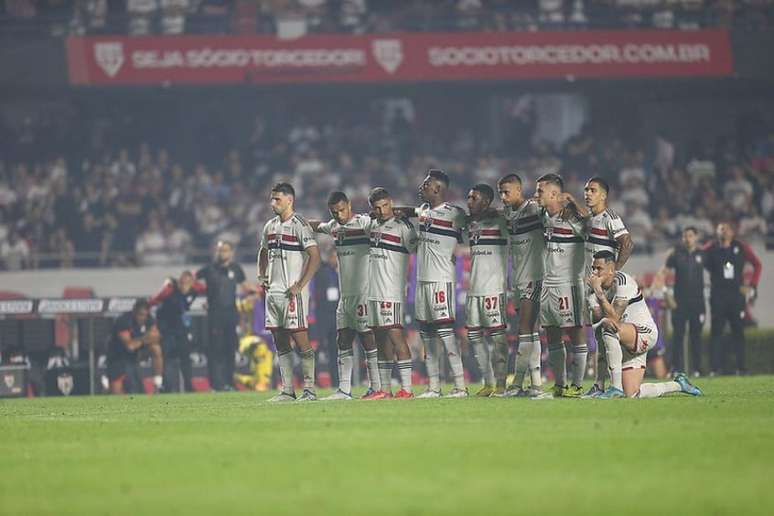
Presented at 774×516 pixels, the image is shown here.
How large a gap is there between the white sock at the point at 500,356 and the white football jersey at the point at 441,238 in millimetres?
775

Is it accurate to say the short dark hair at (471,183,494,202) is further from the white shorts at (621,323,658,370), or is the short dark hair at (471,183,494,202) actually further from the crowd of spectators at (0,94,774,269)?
the crowd of spectators at (0,94,774,269)

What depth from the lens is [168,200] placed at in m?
35.2

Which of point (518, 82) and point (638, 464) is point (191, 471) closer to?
point (638, 464)

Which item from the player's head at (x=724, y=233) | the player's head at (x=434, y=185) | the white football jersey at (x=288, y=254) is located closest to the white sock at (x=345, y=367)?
the white football jersey at (x=288, y=254)

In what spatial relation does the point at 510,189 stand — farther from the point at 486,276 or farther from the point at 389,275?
→ the point at 389,275

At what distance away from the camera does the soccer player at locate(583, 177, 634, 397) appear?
15.7 meters

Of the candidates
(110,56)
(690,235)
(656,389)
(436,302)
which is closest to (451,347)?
(436,302)

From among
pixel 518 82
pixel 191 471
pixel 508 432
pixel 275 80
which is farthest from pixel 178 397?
pixel 518 82

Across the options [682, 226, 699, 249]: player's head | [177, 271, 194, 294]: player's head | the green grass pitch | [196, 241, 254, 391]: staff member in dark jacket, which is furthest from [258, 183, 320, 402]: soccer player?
[682, 226, 699, 249]: player's head

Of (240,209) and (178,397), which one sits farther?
(240,209)

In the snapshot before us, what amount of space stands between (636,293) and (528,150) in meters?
22.8

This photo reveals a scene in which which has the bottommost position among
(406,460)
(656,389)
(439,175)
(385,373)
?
(406,460)

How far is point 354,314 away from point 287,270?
34.8 inches

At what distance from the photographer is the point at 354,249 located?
17.1 metres
